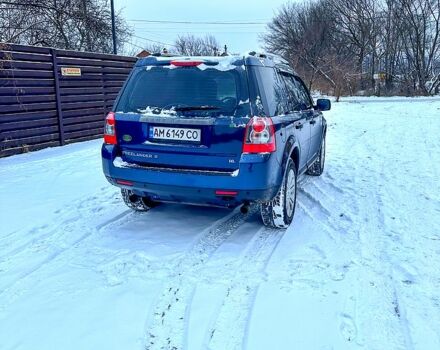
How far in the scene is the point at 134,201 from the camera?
4480 mm

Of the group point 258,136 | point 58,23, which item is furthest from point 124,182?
point 58,23

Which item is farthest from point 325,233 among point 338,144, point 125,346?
point 338,144

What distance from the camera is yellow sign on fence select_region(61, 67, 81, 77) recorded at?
29.2 ft

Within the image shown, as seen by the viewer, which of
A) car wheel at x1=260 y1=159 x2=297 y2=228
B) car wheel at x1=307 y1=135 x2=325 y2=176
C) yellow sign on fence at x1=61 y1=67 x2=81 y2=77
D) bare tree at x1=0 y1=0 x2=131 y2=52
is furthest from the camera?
bare tree at x1=0 y1=0 x2=131 y2=52

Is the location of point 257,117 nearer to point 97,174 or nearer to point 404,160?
point 97,174

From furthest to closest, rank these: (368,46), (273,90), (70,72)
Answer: (368,46) → (70,72) → (273,90)

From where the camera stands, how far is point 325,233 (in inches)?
157

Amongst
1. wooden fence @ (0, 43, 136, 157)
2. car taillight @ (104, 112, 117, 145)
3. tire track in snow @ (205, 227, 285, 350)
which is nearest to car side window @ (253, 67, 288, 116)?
tire track in snow @ (205, 227, 285, 350)

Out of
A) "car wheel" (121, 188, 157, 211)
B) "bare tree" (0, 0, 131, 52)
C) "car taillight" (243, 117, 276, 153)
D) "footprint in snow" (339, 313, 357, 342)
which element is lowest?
"footprint in snow" (339, 313, 357, 342)

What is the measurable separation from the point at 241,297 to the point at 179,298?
43cm

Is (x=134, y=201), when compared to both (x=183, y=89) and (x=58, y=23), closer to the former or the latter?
(x=183, y=89)

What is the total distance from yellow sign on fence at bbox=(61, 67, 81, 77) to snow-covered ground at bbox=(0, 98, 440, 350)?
4118 mm

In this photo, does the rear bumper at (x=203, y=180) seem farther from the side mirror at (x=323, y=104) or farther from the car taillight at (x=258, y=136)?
the side mirror at (x=323, y=104)

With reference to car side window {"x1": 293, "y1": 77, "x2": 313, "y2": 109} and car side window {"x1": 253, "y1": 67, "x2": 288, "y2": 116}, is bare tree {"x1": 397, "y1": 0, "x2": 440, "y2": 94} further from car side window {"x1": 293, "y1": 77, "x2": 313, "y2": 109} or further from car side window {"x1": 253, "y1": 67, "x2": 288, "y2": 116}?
car side window {"x1": 253, "y1": 67, "x2": 288, "y2": 116}
